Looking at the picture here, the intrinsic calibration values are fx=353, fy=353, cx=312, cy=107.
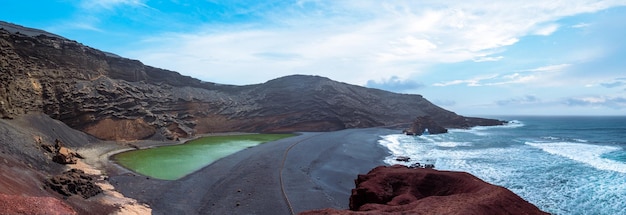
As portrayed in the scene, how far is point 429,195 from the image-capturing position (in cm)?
982

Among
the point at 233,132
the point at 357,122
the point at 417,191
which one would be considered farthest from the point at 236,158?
the point at 357,122

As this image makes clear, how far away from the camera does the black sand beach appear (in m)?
16.7

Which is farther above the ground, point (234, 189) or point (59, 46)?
point (59, 46)

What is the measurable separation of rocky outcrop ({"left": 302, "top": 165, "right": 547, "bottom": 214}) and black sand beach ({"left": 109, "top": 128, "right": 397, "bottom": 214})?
22.1 ft

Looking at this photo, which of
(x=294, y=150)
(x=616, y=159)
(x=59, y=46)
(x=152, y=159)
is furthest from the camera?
(x=59, y=46)

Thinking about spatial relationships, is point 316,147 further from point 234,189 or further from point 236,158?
point 234,189

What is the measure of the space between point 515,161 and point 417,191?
23752mm

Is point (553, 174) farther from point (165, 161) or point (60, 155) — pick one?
point (60, 155)

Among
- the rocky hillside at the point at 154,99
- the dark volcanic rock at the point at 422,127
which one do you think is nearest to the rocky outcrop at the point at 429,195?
the rocky hillside at the point at 154,99

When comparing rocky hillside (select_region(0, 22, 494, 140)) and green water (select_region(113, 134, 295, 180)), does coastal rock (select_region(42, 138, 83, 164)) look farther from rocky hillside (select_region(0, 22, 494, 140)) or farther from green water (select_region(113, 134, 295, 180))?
rocky hillside (select_region(0, 22, 494, 140))

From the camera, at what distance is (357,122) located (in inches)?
3130

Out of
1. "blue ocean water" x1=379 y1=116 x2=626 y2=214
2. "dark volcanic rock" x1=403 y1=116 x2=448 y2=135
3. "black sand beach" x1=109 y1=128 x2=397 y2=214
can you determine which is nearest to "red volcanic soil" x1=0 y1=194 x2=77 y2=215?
"black sand beach" x1=109 y1=128 x2=397 y2=214

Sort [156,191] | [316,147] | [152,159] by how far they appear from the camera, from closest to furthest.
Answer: [156,191], [152,159], [316,147]

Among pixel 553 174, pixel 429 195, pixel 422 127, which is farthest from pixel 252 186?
pixel 422 127
